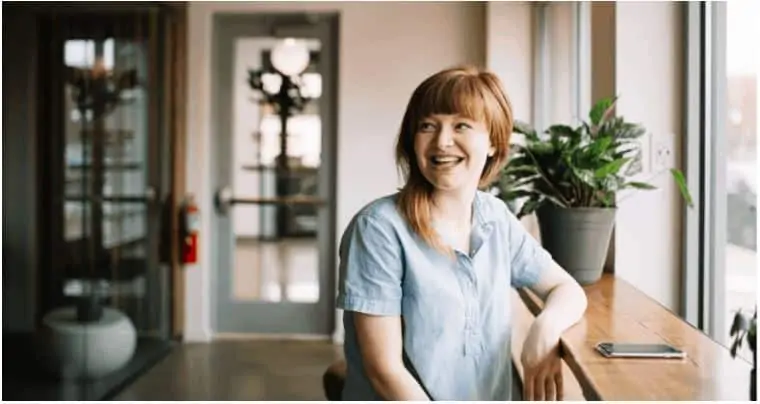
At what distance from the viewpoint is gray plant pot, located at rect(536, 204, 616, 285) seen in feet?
5.36

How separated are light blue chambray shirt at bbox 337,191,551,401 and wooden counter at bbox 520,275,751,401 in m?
0.08

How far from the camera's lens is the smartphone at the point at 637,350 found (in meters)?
1.24

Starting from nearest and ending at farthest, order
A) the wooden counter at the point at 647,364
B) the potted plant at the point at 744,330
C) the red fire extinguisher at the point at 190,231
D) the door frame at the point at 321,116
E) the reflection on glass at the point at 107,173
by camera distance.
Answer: the potted plant at the point at 744,330, the wooden counter at the point at 647,364, the reflection on glass at the point at 107,173, the door frame at the point at 321,116, the red fire extinguisher at the point at 190,231

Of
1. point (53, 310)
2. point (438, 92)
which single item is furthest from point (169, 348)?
point (438, 92)

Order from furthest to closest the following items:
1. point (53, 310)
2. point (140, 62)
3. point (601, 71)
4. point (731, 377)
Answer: point (140, 62) < point (53, 310) < point (601, 71) < point (731, 377)

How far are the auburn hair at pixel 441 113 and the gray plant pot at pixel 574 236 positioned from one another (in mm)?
403

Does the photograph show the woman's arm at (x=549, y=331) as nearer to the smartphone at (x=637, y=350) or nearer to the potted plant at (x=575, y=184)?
the smartphone at (x=637, y=350)

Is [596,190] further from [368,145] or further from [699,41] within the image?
[368,145]

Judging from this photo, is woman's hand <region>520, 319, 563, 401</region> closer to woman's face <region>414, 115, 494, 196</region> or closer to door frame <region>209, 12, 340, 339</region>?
woman's face <region>414, 115, 494, 196</region>

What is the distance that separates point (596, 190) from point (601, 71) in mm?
326

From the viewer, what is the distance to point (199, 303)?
2.49 m

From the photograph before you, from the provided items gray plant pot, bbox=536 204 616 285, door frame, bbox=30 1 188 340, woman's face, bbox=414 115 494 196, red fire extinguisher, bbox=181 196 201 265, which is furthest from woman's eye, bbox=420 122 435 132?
red fire extinguisher, bbox=181 196 201 265

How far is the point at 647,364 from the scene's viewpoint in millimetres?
1214

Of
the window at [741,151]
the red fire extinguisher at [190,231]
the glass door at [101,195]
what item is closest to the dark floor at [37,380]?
the glass door at [101,195]
